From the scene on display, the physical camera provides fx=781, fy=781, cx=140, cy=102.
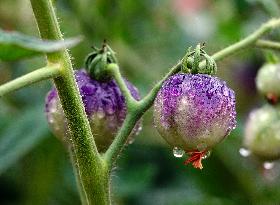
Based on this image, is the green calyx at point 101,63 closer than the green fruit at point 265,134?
Yes

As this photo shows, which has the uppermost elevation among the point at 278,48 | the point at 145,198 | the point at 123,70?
the point at 278,48

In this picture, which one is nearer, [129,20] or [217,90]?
[217,90]

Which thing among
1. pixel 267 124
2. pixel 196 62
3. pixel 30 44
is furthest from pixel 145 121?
pixel 30 44

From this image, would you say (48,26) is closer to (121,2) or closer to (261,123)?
(261,123)

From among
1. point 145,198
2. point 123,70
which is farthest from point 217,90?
point 123,70

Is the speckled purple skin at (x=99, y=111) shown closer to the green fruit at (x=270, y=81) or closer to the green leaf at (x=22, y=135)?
the green fruit at (x=270, y=81)

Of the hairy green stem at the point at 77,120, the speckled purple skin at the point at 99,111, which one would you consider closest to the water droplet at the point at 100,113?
the speckled purple skin at the point at 99,111
